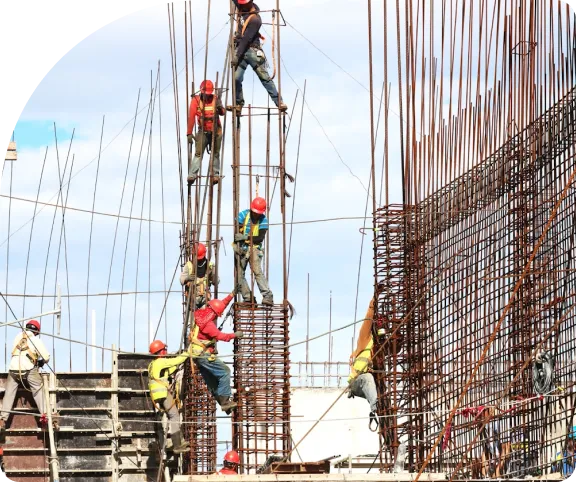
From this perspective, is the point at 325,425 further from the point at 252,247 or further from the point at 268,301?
the point at 252,247

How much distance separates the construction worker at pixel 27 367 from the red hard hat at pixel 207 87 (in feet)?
15.7

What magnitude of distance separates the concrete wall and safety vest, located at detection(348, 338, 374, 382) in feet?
29.1

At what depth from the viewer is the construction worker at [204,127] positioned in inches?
912

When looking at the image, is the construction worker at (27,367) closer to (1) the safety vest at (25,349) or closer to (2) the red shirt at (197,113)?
(1) the safety vest at (25,349)

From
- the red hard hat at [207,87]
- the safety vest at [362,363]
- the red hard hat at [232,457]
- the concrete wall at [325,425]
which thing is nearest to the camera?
the safety vest at [362,363]

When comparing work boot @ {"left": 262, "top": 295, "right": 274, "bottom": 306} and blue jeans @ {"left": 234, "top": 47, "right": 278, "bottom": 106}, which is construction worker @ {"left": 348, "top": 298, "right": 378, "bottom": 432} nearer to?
work boot @ {"left": 262, "top": 295, "right": 274, "bottom": 306}

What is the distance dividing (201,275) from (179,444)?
2882mm

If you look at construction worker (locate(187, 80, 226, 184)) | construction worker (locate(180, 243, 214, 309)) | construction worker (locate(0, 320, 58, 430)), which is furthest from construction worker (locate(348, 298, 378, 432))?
construction worker (locate(0, 320, 58, 430))

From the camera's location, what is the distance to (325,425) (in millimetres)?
29953

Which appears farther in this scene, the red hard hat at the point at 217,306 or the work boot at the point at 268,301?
the work boot at the point at 268,301

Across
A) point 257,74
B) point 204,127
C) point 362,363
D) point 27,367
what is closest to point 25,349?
point 27,367

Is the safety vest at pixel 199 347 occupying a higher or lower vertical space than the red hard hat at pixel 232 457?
higher

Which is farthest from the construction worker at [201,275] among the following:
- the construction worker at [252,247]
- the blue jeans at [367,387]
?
the blue jeans at [367,387]

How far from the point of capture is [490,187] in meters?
19.2
